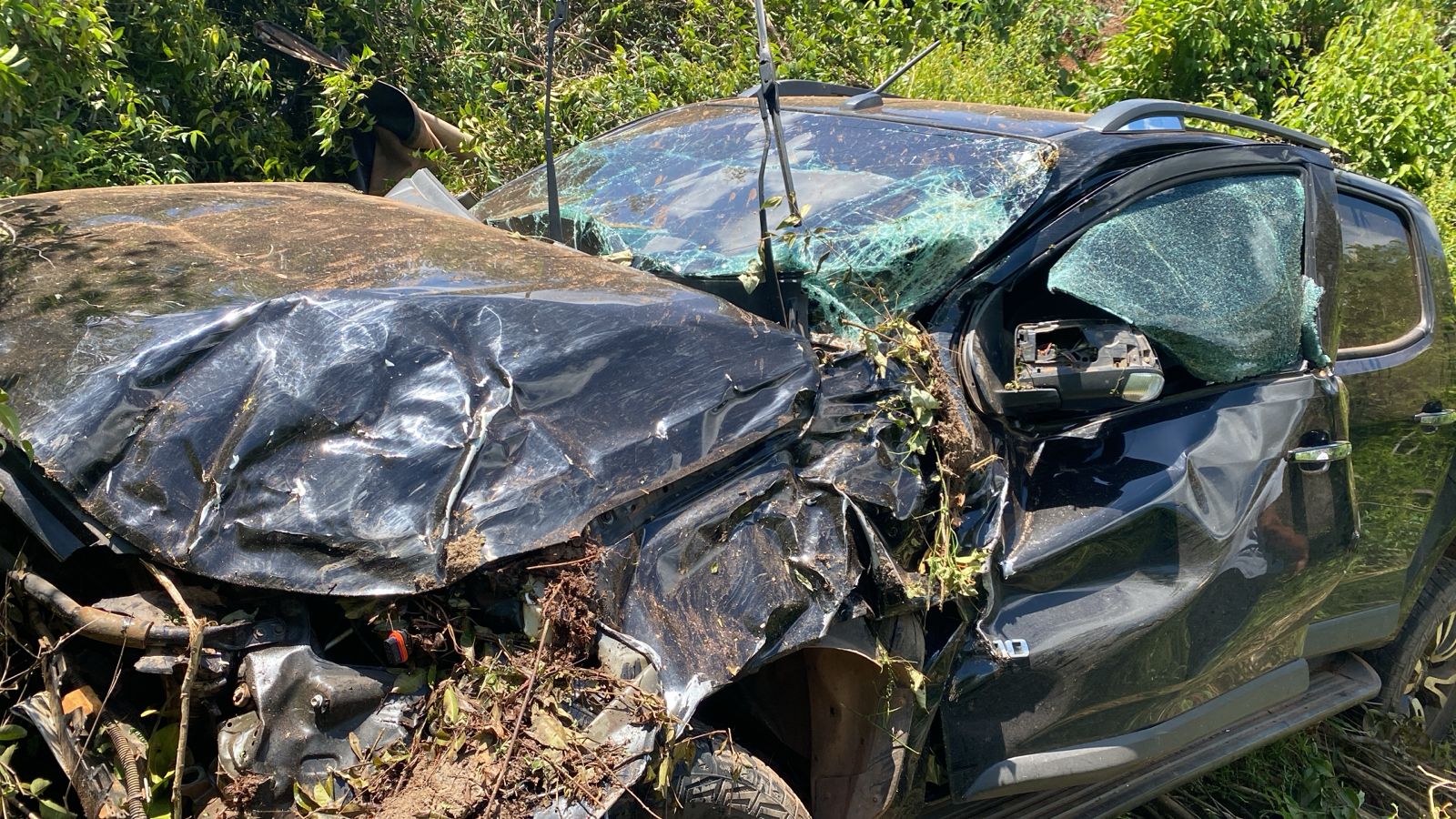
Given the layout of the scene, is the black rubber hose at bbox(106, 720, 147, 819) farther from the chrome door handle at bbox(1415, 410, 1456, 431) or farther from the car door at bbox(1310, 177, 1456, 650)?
the chrome door handle at bbox(1415, 410, 1456, 431)

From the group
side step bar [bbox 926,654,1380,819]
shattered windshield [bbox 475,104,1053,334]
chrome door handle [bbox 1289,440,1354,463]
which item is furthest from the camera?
chrome door handle [bbox 1289,440,1354,463]

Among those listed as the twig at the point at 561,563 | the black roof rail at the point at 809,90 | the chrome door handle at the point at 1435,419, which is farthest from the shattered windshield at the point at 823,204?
the chrome door handle at the point at 1435,419

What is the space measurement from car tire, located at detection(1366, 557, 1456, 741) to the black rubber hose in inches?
142

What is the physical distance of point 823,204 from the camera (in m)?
2.91

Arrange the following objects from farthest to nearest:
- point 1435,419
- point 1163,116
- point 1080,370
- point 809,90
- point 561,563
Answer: point 809,90
point 1435,419
point 1163,116
point 1080,370
point 561,563

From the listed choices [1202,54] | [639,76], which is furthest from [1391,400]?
[1202,54]

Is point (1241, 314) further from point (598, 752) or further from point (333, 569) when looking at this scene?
point (333, 569)

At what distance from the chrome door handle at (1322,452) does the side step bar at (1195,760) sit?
2.45ft

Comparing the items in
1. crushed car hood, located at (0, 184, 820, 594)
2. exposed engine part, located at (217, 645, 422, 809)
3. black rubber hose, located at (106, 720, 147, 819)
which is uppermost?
crushed car hood, located at (0, 184, 820, 594)

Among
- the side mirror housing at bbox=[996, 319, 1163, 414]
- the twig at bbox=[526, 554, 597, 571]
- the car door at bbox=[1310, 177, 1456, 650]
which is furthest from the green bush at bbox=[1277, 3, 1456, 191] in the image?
the twig at bbox=[526, 554, 597, 571]

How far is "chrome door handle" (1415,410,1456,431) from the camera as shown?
3459mm

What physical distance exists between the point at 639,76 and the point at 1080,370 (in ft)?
13.0

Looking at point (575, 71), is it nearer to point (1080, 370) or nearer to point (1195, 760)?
point (1080, 370)

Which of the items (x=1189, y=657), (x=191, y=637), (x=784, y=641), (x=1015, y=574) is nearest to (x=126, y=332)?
(x=191, y=637)
